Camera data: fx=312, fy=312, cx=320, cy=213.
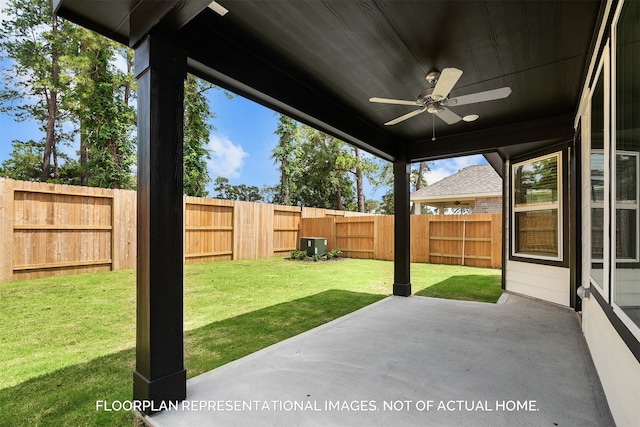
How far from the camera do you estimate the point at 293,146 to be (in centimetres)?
1702

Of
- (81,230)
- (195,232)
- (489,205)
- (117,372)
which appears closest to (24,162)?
(81,230)

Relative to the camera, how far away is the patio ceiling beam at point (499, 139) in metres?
3.86

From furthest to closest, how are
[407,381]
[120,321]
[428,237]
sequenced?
[428,237] → [120,321] → [407,381]

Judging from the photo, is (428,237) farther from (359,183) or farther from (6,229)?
(6,229)

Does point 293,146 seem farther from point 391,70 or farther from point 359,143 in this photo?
point 391,70

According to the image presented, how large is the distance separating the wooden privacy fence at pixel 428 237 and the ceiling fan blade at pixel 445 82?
6.64 metres

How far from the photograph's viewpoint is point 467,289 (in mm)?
5602

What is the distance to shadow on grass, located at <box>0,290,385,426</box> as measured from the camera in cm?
182

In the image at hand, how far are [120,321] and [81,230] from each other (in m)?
3.85

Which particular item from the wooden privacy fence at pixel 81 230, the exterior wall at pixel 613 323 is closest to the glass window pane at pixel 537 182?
the exterior wall at pixel 613 323

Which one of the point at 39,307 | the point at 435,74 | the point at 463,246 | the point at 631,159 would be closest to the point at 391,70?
the point at 435,74

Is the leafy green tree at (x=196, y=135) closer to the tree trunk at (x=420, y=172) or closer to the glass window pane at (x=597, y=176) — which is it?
the tree trunk at (x=420, y=172)

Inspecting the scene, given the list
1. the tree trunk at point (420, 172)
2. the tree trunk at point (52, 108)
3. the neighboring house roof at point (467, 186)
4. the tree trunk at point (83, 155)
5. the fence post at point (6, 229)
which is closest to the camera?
the fence post at point (6, 229)

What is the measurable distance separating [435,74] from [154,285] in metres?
2.72
